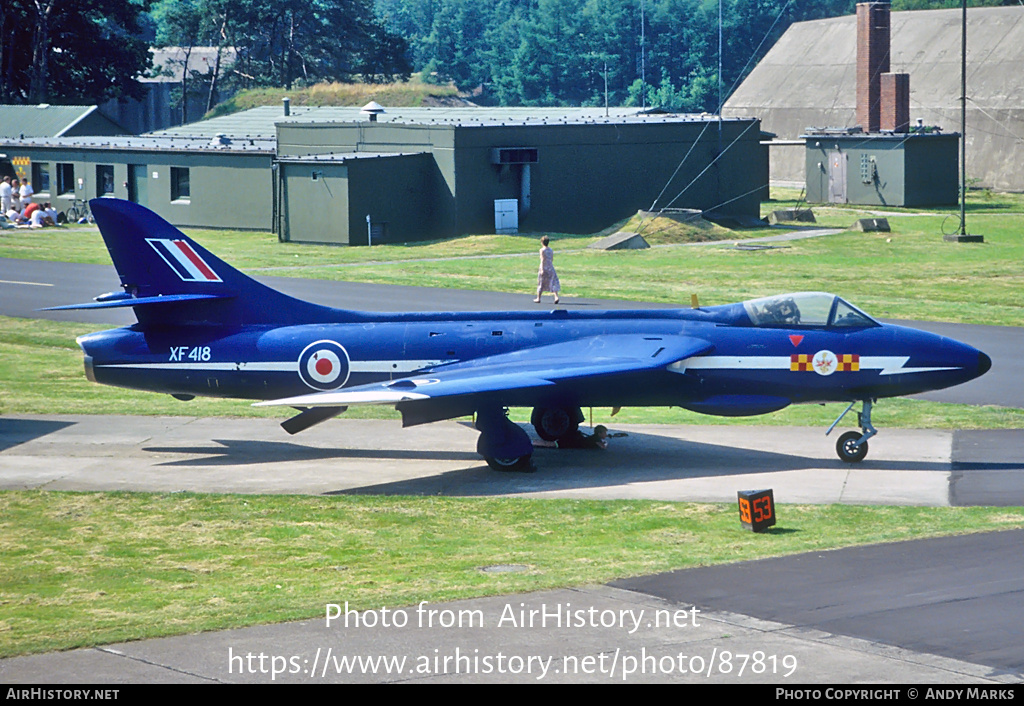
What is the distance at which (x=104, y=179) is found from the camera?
214 ft

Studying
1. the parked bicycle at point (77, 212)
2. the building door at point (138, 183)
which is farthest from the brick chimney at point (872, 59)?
the parked bicycle at point (77, 212)

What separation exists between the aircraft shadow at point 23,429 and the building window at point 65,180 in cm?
4622

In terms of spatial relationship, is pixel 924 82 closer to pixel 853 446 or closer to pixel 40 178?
pixel 40 178

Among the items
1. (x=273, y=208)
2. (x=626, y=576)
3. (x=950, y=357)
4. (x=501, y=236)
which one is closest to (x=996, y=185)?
(x=501, y=236)

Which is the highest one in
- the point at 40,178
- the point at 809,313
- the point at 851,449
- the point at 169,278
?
the point at 40,178

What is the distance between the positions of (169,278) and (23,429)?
441cm

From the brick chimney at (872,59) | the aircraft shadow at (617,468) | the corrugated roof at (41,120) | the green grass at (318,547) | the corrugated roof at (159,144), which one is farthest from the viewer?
the corrugated roof at (41,120)

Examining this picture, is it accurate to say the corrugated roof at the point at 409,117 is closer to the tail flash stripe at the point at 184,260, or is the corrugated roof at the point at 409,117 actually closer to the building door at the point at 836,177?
the building door at the point at 836,177

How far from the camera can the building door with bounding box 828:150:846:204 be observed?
7131cm

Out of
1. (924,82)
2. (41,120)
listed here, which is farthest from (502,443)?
(924,82)

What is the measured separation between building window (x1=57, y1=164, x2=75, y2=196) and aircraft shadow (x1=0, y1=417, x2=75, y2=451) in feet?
152

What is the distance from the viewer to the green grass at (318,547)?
12.9 meters

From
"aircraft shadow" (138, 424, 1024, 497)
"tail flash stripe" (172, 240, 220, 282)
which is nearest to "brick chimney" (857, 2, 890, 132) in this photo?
"aircraft shadow" (138, 424, 1024, 497)

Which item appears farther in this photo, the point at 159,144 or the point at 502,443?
the point at 159,144
